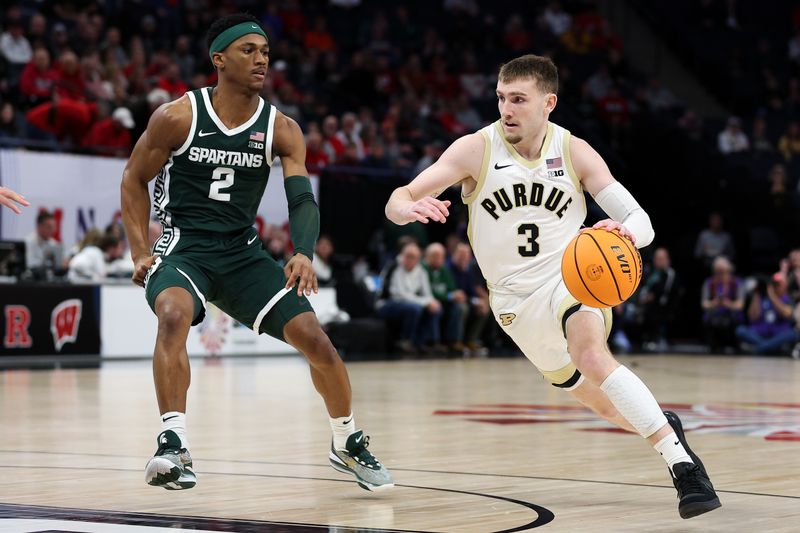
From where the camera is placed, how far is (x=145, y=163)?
587cm

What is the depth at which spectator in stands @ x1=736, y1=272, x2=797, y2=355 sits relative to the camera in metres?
19.5

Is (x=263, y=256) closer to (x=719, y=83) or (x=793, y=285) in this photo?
(x=793, y=285)

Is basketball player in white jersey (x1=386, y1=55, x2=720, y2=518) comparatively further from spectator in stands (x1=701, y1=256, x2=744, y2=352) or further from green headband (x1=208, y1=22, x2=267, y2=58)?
spectator in stands (x1=701, y1=256, x2=744, y2=352)

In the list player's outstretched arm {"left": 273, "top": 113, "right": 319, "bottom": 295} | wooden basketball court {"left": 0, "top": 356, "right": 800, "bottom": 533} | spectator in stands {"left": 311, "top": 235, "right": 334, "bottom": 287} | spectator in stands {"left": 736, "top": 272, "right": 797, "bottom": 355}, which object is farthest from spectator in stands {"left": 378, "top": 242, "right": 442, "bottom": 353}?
player's outstretched arm {"left": 273, "top": 113, "right": 319, "bottom": 295}

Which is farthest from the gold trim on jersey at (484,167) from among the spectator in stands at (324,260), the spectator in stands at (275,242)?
the spectator in stands at (324,260)

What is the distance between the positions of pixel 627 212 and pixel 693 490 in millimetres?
1332

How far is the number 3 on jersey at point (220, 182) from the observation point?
595cm

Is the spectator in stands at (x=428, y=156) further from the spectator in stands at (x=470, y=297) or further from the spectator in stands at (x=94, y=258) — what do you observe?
the spectator in stands at (x=94, y=258)

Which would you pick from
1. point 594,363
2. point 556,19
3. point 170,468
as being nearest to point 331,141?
point 556,19

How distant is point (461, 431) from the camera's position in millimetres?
8617

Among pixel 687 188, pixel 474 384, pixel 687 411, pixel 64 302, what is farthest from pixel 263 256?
pixel 687 188

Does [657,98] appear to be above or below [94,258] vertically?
above

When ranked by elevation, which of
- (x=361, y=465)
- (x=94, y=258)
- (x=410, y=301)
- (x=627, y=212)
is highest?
(x=94, y=258)

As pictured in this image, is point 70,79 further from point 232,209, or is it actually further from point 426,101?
point 232,209
